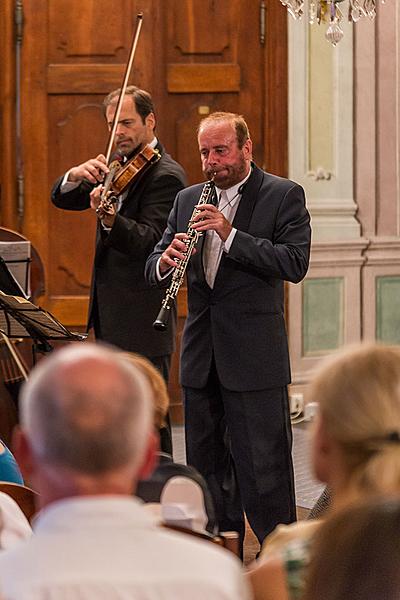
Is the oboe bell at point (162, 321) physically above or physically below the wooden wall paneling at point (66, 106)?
below

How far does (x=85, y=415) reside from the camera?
133 centimetres

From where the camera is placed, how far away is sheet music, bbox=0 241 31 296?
4.95 metres

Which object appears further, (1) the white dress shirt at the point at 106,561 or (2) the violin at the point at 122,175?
(2) the violin at the point at 122,175

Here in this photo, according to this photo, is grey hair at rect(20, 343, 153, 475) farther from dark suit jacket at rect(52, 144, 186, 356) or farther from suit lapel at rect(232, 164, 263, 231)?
dark suit jacket at rect(52, 144, 186, 356)

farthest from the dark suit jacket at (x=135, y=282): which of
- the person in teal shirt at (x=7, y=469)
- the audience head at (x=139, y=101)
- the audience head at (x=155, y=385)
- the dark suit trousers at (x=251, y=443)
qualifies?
the audience head at (x=155, y=385)

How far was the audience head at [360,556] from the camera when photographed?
1.52 meters

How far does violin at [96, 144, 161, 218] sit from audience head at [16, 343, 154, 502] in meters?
3.19

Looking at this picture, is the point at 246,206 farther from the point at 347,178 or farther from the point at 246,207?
the point at 347,178

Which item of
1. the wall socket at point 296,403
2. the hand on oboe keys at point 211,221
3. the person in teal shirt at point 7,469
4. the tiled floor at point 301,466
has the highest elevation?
the hand on oboe keys at point 211,221

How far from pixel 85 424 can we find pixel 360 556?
1.38ft

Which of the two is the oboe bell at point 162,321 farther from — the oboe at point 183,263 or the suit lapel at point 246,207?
the suit lapel at point 246,207

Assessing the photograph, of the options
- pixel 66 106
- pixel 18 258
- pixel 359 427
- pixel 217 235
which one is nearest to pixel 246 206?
pixel 217 235

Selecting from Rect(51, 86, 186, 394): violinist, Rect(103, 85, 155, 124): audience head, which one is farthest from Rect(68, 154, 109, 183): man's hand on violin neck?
Rect(103, 85, 155, 124): audience head

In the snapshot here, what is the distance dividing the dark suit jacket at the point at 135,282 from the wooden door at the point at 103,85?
1.92m
